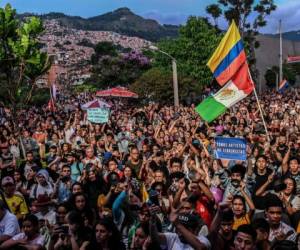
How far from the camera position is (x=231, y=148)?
8500mm

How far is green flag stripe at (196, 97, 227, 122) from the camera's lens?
10805 millimetres

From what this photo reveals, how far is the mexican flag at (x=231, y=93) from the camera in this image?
1080 centimetres

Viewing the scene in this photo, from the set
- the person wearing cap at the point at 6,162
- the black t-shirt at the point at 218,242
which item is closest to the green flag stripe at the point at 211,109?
the person wearing cap at the point at 6,162

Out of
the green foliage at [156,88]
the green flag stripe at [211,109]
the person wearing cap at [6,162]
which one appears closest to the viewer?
the person wearing cap at [6,162]

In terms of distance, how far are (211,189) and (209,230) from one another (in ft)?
6.05

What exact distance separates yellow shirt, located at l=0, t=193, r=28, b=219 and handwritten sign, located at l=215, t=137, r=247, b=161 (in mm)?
2930

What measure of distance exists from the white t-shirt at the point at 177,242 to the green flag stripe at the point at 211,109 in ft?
19.9

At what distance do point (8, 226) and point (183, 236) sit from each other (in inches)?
74.4

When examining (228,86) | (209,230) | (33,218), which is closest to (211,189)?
(209,230)

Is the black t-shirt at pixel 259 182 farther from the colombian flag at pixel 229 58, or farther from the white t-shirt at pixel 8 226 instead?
the colombian flag at pixel 229 58

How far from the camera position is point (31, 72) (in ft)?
56.1

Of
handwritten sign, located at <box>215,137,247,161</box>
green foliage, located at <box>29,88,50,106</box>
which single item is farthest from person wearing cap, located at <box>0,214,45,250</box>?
green foliage, located at <box>29,88,50,106</box>

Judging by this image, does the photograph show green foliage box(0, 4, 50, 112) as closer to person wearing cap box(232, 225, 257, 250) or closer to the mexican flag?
the mexican flag

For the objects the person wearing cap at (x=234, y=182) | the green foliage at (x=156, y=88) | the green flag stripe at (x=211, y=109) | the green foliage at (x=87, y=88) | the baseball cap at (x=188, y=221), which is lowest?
the green foliage at (x=87, y=88)
